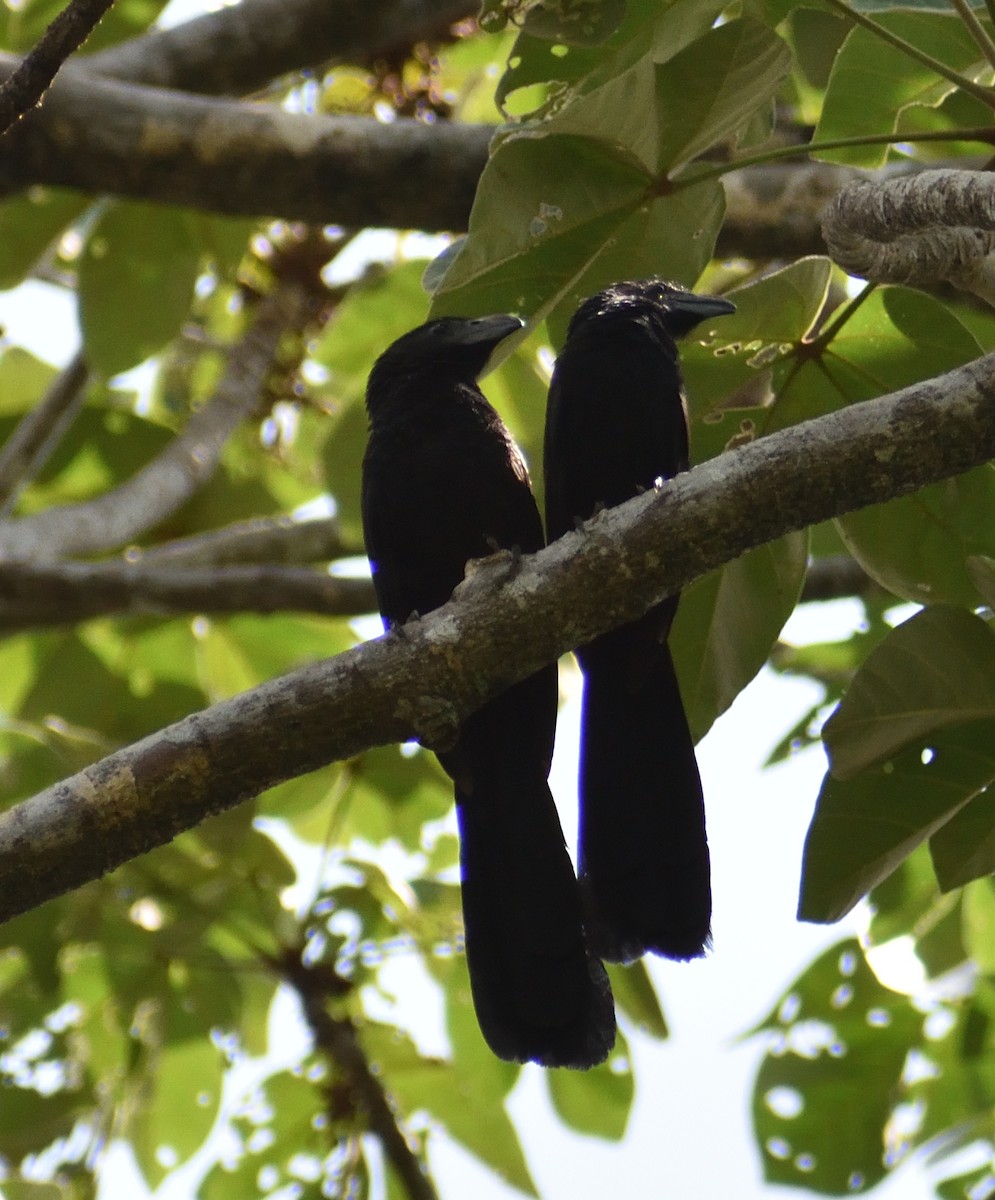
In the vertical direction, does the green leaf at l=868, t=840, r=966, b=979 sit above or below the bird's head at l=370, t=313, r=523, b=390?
below

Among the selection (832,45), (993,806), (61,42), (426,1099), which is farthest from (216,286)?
(993,806)

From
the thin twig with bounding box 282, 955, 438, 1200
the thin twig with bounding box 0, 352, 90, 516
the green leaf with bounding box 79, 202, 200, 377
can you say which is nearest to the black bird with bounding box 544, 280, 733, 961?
the thin twig with bounding box 282, 955, 438, 1200

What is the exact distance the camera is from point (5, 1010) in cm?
397

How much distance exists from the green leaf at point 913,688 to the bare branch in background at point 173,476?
231cm

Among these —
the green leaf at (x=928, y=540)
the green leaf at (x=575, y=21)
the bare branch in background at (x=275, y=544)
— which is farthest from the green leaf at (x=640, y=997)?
the green leaf at (x=575, y=21)

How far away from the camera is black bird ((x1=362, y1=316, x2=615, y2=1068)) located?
2590 mm

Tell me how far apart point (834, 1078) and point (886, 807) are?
144 cm

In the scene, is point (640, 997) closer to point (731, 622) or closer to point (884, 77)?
point (731, 622)

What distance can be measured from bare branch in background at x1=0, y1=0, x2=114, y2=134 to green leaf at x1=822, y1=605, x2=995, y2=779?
1529 millimetres

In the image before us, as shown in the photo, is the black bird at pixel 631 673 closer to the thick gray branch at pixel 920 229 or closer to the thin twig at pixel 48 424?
the thick gray branch at pixel 920 229

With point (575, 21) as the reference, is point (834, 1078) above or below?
below

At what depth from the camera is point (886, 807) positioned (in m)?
2.54

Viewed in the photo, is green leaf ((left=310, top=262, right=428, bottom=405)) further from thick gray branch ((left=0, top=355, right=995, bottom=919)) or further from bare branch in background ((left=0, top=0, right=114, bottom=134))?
thick gray branch ((left=0, top=355, right=995, bottom=919))

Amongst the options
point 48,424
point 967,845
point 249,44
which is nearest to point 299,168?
point 249,44
